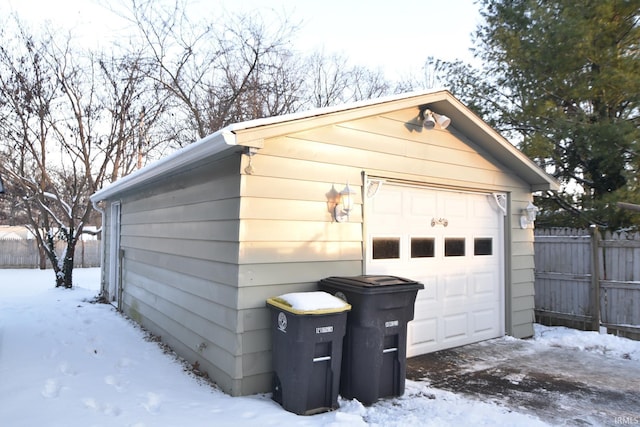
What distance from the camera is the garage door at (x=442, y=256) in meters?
5.05

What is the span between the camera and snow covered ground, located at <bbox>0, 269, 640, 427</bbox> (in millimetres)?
3273

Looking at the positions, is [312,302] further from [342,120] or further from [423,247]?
[423,247]

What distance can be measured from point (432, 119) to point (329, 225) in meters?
2.00

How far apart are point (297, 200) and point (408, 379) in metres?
2.17

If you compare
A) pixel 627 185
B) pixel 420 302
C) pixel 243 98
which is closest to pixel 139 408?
pixel 420 302

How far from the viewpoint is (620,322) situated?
6.29 meters

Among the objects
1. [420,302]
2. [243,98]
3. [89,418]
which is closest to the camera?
[89,418]

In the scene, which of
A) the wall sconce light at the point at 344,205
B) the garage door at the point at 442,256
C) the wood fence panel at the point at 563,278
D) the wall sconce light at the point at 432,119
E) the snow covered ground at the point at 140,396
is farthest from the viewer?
the wood fence panel at the point at 563,278

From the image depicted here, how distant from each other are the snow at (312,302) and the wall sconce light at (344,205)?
3.17 feet

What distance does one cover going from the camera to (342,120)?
4.39 m

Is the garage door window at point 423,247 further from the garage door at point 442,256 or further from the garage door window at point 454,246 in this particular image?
the garage door window at point 454,246

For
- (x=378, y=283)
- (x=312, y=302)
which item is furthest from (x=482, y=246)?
(x=312, y=302)

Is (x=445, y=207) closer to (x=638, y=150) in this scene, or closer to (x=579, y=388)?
(x=579, y=388)

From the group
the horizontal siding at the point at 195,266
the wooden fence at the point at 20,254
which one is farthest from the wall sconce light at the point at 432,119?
the wooden fence at the point at 20,254
